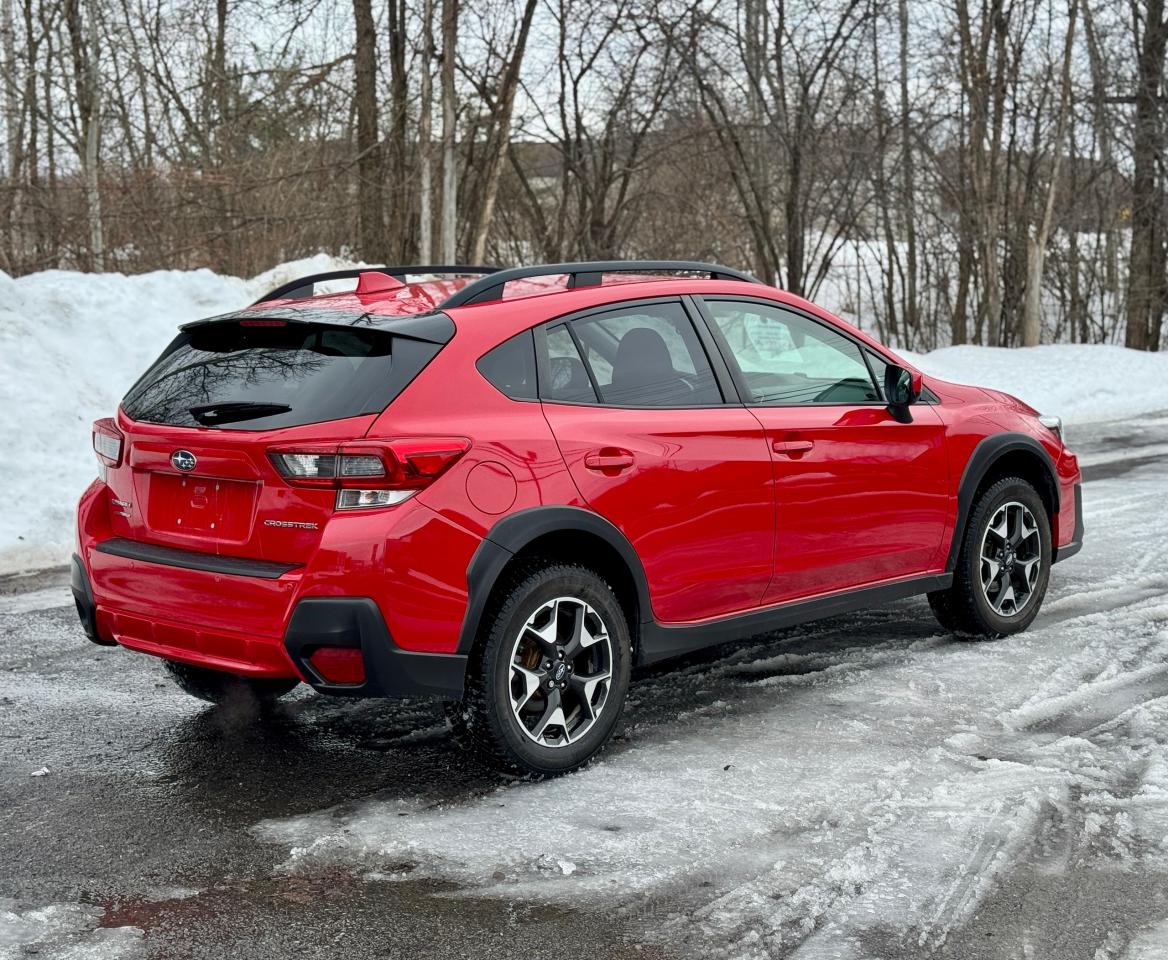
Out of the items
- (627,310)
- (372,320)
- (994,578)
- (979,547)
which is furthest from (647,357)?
(994,578)

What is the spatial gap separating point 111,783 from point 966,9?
22799 millimetres

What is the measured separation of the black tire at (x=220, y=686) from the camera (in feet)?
17.1

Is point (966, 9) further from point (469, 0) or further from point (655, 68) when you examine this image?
point (469, 0)

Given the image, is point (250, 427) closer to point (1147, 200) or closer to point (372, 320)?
point (372, 320)

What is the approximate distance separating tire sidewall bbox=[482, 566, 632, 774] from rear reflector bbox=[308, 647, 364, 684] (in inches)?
16.5

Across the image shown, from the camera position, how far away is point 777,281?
22.1m

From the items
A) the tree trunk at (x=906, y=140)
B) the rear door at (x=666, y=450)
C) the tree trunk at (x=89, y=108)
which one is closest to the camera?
the rear door at (x=666, y=450)

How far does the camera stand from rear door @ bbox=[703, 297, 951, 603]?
5160 millimetres

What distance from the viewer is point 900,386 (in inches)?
220

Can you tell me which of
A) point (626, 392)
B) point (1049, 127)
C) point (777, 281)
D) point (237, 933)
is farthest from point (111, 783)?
A: point (1049, 127)

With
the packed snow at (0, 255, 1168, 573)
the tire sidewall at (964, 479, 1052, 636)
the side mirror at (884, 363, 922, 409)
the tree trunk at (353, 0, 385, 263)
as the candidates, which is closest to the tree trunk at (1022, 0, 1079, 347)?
the packed snow at (0, 255, 1168, 573)

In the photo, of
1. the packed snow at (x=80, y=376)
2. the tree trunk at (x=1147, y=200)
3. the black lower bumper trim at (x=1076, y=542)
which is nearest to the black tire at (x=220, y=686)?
the packed snow at (x=80, y=376)

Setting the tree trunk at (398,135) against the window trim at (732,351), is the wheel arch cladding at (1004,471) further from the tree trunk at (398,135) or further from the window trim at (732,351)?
the tree trunk at (398,135)

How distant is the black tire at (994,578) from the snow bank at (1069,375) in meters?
9.96
